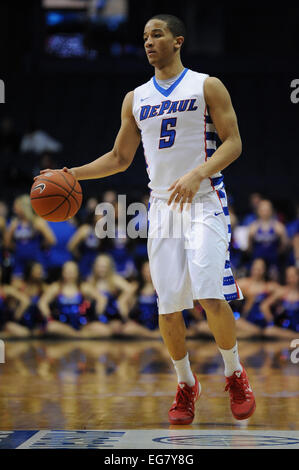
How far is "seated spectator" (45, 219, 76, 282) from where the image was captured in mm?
10156

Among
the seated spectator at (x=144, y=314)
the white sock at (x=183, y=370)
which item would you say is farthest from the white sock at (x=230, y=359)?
the seated spectator at (x=144, y=314)

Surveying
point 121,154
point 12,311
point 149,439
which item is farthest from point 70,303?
point 149,439

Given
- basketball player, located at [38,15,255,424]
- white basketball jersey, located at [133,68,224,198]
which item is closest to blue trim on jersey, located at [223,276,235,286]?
basketball player, located at [38,15,255,424]

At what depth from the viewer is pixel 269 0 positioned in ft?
51.1

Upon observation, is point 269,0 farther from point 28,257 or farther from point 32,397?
point 32,397

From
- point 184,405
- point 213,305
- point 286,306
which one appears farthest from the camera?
point 286,306

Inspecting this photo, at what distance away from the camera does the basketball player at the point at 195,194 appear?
12.9 ft

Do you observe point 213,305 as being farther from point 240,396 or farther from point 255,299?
point 255,299

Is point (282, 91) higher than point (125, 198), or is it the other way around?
point (282, 91)

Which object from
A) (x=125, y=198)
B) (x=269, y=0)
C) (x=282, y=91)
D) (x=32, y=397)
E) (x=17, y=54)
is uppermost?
(x=269, y=0)

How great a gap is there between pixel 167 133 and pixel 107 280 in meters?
5.90

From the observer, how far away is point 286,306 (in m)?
9.25
